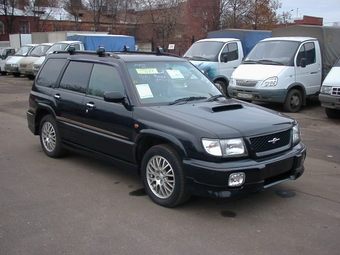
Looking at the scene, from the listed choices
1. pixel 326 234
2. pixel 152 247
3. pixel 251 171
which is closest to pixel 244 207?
pixel 251 171

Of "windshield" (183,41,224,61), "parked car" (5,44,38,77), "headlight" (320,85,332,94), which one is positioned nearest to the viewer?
"headlight" (320,85,332,94)

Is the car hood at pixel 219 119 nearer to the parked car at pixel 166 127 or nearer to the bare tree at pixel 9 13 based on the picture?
the parked car at pixel 166 127

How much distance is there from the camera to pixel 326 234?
3.91 m

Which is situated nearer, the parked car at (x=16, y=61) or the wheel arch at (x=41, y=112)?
Result: the wheel arch at (x=41, y=112)

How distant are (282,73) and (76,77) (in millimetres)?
6855

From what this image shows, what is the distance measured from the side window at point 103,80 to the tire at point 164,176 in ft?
3.50

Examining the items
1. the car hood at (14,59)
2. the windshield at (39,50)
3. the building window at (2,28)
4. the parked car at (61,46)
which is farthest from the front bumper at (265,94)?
the building window at (2,28)

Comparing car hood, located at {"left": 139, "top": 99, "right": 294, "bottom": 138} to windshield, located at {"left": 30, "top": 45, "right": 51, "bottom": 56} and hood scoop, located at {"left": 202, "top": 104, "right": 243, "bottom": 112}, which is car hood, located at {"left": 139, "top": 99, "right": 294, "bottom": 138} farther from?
windshield, located at {"left": 30, "top": 45, "right": 51, "bottom": 56}

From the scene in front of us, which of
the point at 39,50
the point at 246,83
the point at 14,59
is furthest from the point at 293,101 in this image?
the point at 14,59

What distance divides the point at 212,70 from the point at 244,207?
30.4 ft

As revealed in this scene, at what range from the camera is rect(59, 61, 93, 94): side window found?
5.76 m

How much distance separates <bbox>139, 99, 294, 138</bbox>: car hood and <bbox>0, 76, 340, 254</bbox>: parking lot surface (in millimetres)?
939

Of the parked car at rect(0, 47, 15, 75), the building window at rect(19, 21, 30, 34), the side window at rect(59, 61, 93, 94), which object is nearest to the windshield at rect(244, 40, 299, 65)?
the side window at rect(59, 61, 93, 94)

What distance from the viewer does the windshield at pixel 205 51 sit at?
13710 mm
